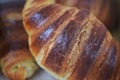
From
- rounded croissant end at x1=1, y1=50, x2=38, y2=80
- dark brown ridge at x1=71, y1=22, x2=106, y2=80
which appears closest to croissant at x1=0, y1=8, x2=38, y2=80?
rounded croissant end at x1=1, y1=50, x2=38, y2=80

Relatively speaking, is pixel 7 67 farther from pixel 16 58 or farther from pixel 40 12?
pixel 40 12

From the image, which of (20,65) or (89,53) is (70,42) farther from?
(20,65)

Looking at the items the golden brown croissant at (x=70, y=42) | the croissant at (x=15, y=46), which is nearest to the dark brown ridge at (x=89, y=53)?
the golden brown croissant at (x=70, y=42)

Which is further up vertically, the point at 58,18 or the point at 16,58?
the point at 58,18

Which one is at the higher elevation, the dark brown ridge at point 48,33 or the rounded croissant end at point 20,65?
the dark brown ridge at point 48,33

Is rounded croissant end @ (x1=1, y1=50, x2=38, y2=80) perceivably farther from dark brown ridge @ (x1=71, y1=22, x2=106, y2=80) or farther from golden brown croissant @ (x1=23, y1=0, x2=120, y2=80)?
dark brown ridge @ (x1=71, y1=22, x2=106, y2=80)

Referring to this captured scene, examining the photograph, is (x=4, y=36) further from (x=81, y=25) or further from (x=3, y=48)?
(x=81, y=25)

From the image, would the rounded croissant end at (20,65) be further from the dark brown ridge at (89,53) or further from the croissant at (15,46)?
the dark brown ridge at (89,53)

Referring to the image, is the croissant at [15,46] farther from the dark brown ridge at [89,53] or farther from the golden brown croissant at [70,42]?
the dark brown ridge at [89,53]

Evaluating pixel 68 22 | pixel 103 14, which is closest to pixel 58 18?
pixel 68 22
